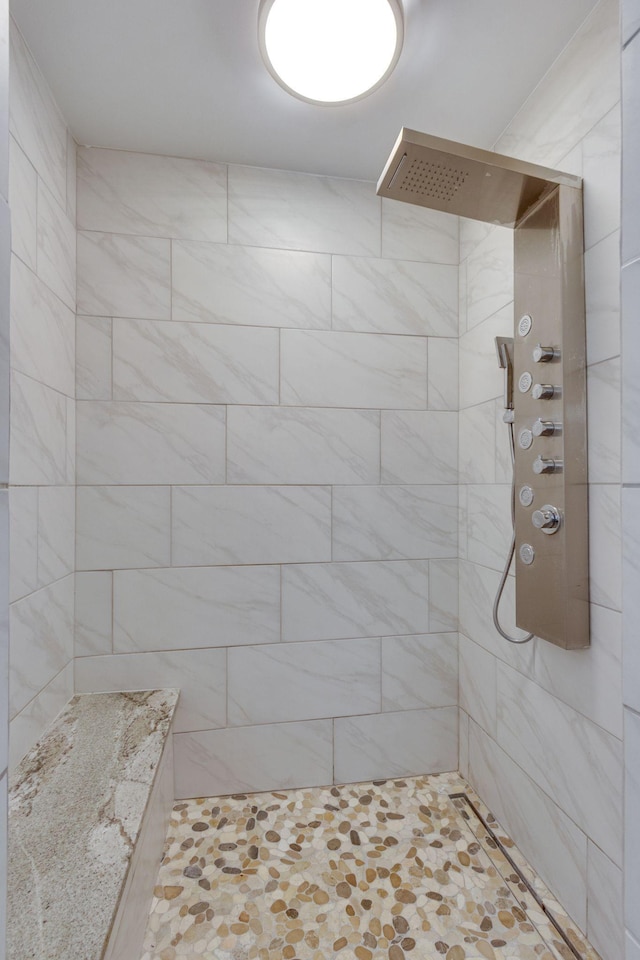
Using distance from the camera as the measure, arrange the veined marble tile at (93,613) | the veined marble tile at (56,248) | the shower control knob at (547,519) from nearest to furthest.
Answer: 1. the shower control knob at (547,519)
2. the veined marble tile at (56,248)
3. the veined marble tile at (93,613)

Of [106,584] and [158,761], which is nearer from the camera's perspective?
[158,761]

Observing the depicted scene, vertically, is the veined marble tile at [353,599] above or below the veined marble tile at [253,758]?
above

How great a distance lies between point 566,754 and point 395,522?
0.84m

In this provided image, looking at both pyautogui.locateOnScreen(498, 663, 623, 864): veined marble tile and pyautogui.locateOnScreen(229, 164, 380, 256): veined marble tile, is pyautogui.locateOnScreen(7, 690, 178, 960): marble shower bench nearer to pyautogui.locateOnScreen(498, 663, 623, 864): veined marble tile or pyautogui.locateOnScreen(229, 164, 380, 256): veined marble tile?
pyautogui.locateOnScreen(498, 663, 623, 864): veined marble tile

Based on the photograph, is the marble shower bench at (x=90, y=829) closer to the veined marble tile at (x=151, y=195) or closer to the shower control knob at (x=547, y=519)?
the shower control knob at (x=547, y=519)

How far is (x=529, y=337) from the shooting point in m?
1.32

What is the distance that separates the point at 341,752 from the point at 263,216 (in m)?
1.92

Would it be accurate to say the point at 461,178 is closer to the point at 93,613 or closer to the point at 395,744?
the point at 93,613

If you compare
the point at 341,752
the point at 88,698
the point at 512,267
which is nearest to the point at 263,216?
the point at 512,267

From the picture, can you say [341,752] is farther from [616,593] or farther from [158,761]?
[616,593]

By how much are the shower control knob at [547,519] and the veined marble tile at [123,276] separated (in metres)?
1.32

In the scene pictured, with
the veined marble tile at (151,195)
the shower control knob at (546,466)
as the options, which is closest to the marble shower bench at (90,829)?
the shower control knob at (546,466)

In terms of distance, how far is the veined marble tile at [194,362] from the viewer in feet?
5.39

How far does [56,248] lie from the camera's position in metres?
1.47
